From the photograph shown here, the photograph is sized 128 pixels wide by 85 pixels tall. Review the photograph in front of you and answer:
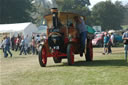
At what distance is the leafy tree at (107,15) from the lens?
284 feet

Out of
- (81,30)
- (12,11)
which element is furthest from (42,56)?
(12,11)

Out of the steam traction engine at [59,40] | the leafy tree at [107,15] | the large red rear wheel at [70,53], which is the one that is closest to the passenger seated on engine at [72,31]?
the steam traction engine at [59,40]

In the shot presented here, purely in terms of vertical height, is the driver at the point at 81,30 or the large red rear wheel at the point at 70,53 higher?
the driver at the point at 81,30

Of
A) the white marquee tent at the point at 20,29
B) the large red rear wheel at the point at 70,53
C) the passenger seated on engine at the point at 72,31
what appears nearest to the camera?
the large red rear wheel at the point at 70,53

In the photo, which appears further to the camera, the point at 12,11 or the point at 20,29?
the point at 12,11

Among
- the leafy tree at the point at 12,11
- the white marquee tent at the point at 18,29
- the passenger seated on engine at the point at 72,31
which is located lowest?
the passenger seated on engine at the point at 72,31

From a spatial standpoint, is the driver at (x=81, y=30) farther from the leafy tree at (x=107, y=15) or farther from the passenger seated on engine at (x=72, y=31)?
the leafy tree at (x=107, y=15)

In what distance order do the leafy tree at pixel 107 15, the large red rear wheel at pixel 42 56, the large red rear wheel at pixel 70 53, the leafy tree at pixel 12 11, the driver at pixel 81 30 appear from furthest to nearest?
the leafy tree at pixel 107 15 < the leafy tree at pixel 12 11 < the driver at pixel 81 30 < the large red rear wheel at pixel 42 56 < the large red rear wheel at pixel 70 53

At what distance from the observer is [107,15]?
87.8 metres

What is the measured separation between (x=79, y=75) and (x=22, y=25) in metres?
25.9

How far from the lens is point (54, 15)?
42.2 feet

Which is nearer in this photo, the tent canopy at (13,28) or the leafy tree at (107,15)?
the tent canopy at (13,28)

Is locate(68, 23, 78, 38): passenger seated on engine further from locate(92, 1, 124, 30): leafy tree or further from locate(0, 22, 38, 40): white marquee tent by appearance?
locate(92, 1, 124, 30): leafy tree

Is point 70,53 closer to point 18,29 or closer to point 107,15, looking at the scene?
point 18,29
